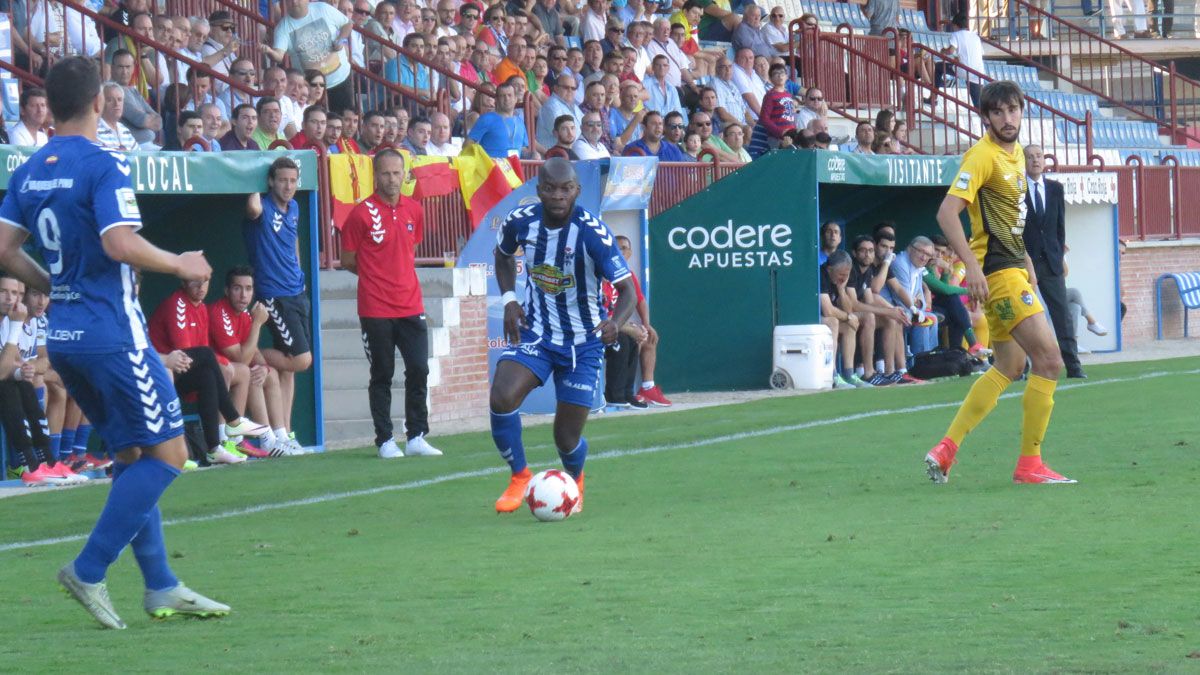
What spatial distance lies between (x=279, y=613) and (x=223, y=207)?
874 centimetres

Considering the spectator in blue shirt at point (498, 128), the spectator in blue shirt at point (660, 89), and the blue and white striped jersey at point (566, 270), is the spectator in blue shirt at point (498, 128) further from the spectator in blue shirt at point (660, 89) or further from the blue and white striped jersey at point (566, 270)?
the blue and white striped jersey at point (566, 270)

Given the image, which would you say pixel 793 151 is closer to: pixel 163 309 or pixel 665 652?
pixel 163 309

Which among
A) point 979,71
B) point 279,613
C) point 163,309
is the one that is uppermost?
point 979,71

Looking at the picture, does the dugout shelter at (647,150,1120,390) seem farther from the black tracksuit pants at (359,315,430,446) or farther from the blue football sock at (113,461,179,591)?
the blue football sock at (113,461,179,591)

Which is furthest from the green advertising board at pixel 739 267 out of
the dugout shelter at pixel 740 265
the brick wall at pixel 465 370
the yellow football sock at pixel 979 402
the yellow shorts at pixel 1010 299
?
the yellow shorts at pixel 1010 299

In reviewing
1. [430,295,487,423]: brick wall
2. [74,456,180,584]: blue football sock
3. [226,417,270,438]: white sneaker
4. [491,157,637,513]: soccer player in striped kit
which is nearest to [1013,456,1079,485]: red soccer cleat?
[491,157,637,513]: soccer player in striped kit

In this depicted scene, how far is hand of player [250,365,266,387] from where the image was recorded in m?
14.0

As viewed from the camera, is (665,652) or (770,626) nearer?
(665,652)

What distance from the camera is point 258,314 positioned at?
14.0m

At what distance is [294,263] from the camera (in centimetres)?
1427

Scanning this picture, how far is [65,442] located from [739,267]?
8.44 m

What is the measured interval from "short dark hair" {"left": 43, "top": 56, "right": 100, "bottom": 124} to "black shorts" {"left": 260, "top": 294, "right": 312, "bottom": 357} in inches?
299

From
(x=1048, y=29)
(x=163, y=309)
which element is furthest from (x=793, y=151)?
(x=1048, y=29)

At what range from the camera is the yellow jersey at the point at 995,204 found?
989cm
